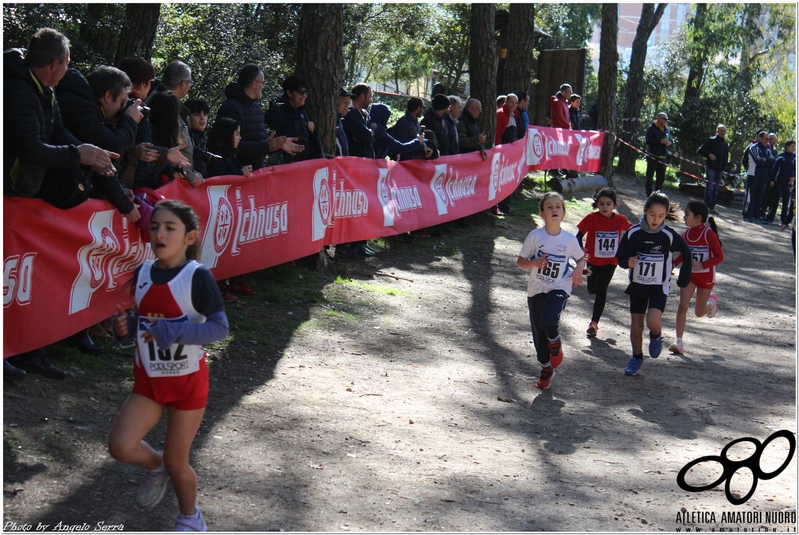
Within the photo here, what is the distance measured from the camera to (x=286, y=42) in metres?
19.4

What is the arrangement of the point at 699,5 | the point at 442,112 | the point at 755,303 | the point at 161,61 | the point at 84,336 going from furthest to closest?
the point at 699,5, the point at 161,61, the point at 442,112, the point at 755,303, the point at 84,336

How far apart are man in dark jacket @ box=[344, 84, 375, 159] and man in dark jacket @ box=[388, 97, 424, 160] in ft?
2.62

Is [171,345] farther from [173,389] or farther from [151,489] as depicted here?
[151,489]

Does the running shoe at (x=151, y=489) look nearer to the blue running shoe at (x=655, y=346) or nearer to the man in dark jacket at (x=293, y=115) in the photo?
the blue running shoe at (x=655, y=346)

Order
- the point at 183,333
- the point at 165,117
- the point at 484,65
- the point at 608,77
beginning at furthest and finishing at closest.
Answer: the point at 608,77 < the point at 484,65 < the point at 165,117 < the point at 183,333

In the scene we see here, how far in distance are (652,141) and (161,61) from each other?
12.0 metres

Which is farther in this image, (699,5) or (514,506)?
(699,5)

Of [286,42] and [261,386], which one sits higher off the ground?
[286,42]

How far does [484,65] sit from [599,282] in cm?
751

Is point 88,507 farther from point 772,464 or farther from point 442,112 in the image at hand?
point 442,112

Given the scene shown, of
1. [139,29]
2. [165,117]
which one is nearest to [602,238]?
[165,117]

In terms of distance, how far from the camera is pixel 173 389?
410 cm

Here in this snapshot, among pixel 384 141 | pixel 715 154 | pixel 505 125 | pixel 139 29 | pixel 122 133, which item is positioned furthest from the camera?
pixel 715 154

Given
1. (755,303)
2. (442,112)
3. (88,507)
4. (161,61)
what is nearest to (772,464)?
(88,507)
